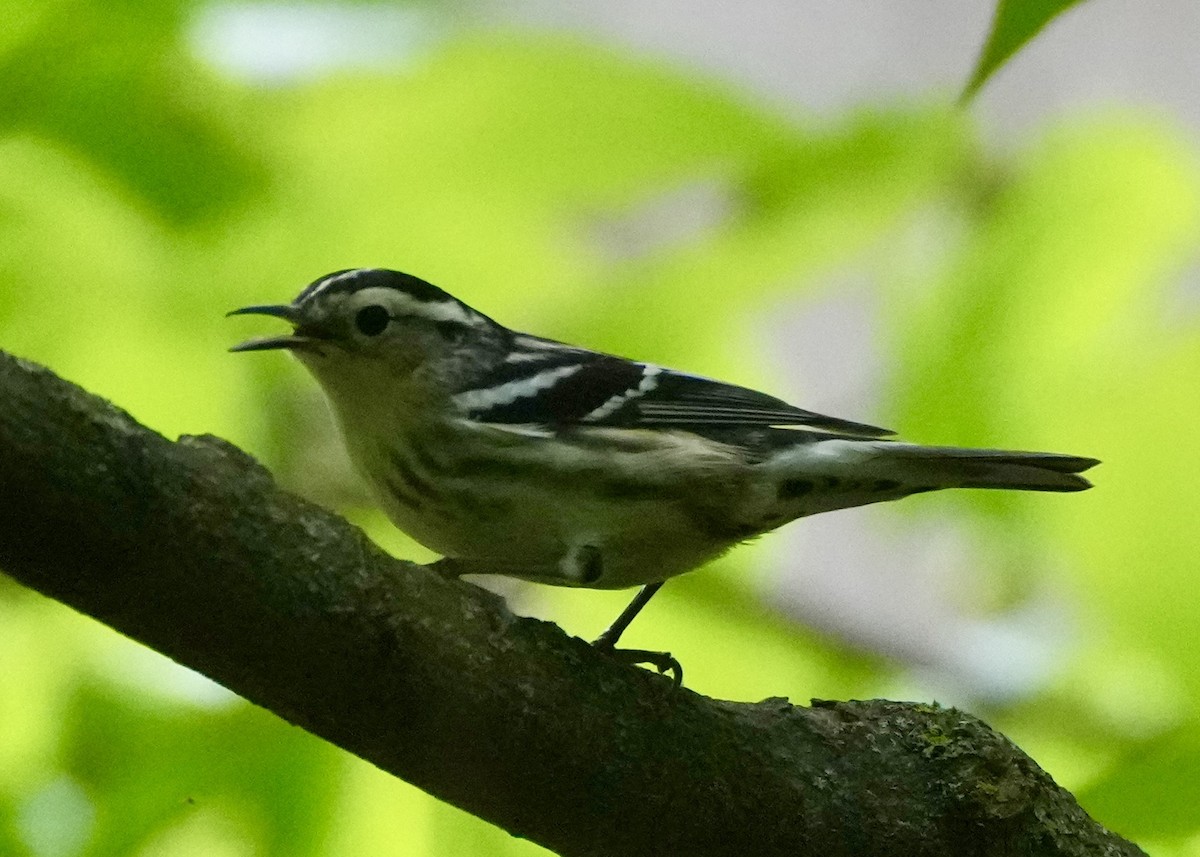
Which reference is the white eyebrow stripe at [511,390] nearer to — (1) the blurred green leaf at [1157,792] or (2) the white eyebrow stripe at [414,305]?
(2) the white eyebrow stripe at [414,305]

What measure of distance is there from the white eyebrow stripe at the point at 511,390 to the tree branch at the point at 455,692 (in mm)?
536

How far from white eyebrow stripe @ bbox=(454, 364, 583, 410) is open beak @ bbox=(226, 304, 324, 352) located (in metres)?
0.23

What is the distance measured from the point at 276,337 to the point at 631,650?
2.07 ft

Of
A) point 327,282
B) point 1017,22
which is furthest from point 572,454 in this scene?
point 1017,22

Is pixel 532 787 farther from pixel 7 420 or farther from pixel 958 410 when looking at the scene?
pixel 958 410

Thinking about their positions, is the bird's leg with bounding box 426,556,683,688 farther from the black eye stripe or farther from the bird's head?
the black eye stripe

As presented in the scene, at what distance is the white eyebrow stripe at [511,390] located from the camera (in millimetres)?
1915

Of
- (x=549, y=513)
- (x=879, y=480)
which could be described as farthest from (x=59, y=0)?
(x=879, y=480)

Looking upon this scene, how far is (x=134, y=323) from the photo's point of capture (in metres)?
1.68

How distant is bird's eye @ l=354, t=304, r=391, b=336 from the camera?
6.19ft

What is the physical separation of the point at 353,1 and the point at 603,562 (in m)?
0.81


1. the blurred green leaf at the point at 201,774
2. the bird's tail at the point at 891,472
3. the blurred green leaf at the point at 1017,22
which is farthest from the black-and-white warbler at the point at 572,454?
the blurred green leaf at the point at 1017,22

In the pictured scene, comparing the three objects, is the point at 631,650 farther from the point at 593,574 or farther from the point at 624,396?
the point at 624,396

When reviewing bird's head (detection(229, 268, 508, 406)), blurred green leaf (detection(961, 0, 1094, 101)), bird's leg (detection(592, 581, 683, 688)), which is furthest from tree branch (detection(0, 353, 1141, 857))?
blurred green leaf (detection(961, 0, 1094, 101))
